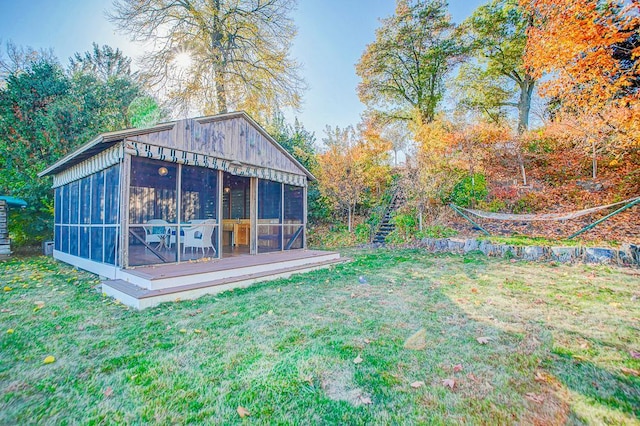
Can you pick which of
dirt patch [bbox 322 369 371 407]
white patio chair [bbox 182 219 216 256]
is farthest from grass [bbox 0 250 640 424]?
white patio chair [bbox 182 219 216 256]

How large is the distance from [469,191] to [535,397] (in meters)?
9.44

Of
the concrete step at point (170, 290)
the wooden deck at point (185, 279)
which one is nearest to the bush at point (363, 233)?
the wooden deck at point (185, 279)

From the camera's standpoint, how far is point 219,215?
6.45 m

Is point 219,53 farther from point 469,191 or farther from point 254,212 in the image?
point 469,191

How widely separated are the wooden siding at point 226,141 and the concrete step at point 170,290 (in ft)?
8.54

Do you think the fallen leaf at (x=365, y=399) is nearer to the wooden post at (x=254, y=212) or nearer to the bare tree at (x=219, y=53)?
the wooden post at (x=254, y=212)

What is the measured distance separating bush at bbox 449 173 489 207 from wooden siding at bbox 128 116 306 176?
6.14 meters

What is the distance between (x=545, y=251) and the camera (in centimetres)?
663

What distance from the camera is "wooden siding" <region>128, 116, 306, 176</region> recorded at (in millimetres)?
5793

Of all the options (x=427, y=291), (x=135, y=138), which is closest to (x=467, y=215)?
(x=427, y=291)

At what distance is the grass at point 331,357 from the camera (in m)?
1.85

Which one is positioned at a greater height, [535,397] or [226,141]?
[226,141]

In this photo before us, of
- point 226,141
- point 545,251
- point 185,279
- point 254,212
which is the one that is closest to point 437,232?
point 545,251

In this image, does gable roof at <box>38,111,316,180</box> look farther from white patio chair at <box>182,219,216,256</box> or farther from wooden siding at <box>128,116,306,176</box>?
white patio chair at <box>182,219,216,256</box>
